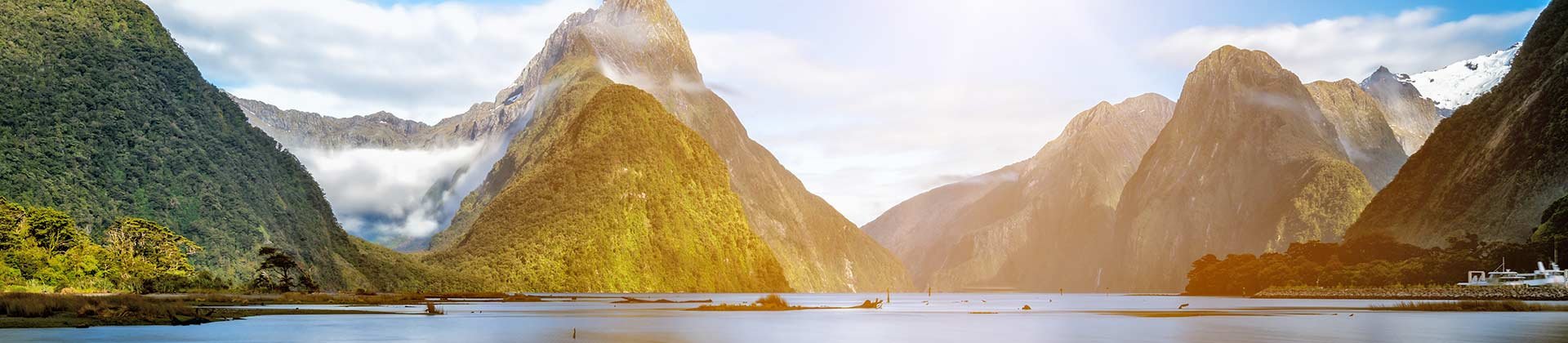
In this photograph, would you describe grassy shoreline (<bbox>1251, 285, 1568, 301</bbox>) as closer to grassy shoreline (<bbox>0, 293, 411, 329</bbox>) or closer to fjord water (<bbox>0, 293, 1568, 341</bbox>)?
fjord water (<bbox>0, 293, 1568, 341</bbox>)

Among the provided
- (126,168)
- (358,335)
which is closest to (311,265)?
(126,168)

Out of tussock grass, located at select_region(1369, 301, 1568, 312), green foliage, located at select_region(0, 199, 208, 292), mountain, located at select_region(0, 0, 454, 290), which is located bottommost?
tussock grass, located at select_region(1369, 301, 1568, 312)

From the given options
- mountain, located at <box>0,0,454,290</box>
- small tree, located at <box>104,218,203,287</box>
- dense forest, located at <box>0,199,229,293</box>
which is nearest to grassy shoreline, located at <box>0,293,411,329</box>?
dense forest, located at <box>0,199,229,293</box>

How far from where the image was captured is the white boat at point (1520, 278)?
468ft

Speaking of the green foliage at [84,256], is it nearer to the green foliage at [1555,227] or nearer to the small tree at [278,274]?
the small tree at [278,274]

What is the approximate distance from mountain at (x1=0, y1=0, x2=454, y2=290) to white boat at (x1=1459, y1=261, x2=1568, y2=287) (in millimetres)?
150786

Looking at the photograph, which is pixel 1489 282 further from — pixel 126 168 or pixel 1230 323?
pixel 126 168

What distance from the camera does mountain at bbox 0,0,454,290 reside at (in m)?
143

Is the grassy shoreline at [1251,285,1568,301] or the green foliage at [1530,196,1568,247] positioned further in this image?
the green foliage at [1530,196,1568,247]

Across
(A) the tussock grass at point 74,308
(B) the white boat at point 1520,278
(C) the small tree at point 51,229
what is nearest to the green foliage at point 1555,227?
(B) the white boat at point 1520,278

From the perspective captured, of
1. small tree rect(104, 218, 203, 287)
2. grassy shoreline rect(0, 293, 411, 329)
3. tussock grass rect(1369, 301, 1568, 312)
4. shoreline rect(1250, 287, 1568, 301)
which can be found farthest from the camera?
shoreline rect(1250, 287, 1568, 301)

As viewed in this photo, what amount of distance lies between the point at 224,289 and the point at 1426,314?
11477 cm

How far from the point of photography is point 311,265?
177 meters

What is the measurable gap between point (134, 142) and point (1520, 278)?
17106 centimetres
